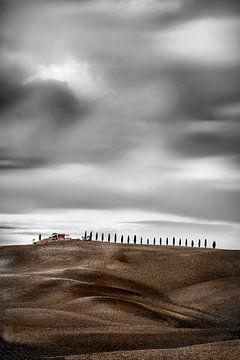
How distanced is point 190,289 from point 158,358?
29.4 feet

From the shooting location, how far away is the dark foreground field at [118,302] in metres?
10.5

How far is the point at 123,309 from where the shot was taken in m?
14.3

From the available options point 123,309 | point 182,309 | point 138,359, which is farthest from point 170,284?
point 138,359

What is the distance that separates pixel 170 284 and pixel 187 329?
540 cm

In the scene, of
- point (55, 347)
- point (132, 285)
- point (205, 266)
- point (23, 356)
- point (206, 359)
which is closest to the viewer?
point (206, 359)

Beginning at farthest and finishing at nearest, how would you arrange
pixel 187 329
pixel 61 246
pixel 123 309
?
pixel 61 246
pixel 123 309
pixel 187 329

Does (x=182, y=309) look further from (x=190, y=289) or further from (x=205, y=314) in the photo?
(x=190, y=289)

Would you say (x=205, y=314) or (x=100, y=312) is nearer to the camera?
(x=100, y=312)

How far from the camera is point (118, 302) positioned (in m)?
14.9

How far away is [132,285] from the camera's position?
1786cm

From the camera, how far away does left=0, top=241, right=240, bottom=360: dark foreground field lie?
10453 millimetres

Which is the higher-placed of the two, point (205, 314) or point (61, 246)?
point (61, 246)

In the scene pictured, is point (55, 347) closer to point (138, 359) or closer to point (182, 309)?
point (138, 359)

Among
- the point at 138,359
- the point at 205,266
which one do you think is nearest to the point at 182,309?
the point at 205,266
